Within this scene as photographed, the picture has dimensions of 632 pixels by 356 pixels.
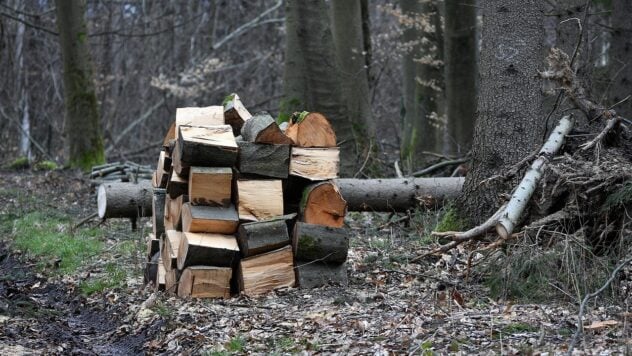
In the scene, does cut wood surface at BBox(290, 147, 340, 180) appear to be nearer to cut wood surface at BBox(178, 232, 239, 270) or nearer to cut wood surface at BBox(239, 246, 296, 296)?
cut wood surface at BBox(239, 246, 296, 296)

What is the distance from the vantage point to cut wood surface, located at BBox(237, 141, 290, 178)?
7.61 metres

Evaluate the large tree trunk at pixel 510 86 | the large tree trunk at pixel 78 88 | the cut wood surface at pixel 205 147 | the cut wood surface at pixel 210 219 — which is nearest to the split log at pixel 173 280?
the cut wood surface at pixel 210 219

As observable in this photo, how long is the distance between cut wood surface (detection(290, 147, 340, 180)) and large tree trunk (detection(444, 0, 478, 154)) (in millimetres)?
8505

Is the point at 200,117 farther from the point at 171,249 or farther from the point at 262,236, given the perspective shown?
the point at 262,236

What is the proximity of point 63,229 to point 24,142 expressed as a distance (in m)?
13.4

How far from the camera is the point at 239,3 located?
28.1m

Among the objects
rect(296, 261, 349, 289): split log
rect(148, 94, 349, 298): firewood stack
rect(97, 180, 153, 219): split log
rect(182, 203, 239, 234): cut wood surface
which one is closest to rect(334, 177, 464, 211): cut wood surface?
rect(97, 180, 153, 219): split log

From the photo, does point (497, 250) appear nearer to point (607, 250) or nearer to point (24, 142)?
point (607, 250)

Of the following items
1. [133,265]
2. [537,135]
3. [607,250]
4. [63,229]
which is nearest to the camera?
[607,250]

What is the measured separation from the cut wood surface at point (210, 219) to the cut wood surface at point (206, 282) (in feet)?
1.16

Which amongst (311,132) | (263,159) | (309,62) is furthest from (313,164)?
(309,62)

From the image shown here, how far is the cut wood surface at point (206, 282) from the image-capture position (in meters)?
7.37

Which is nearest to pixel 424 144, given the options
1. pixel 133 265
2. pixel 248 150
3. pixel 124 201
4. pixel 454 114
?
pixel 454 114

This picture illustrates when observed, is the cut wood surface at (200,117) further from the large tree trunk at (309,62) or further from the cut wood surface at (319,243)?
the large tree trunk at (309,62)
